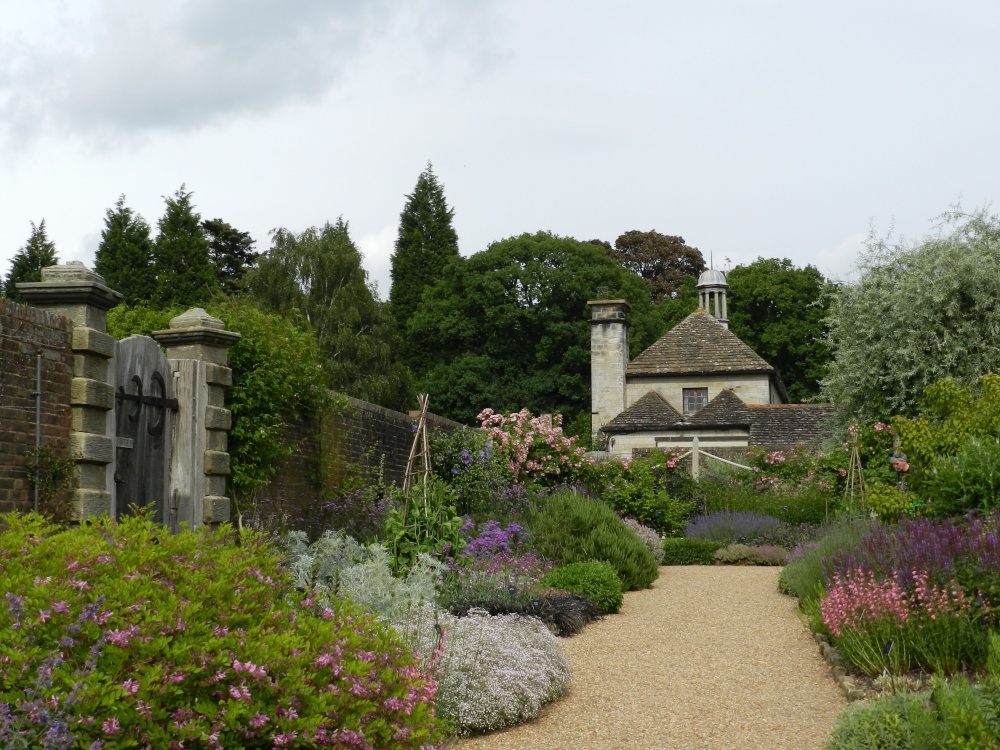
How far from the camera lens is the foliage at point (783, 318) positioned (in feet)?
132

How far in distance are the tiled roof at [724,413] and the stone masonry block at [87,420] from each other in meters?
24.6

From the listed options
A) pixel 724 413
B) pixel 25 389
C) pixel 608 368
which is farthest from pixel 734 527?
pixel 608 368

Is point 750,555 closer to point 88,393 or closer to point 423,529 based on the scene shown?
point 423,529

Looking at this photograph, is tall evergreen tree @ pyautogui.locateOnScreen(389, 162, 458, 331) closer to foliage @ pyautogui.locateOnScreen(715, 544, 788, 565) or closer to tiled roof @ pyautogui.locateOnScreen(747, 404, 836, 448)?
tiled roof @ pyautogui.locateOnScreen(747, 404, 836, 448)

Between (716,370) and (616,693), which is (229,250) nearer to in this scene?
(716,370)

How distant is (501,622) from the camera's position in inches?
274

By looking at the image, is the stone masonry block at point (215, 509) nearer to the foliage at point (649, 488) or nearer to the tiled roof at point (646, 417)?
the foliage at point (649, 488)

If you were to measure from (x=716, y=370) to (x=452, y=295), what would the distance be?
1095cm

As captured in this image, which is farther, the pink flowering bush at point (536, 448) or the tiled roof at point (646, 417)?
the tiled roof at point (646, 417)

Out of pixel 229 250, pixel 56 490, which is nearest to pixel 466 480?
pixel 56 490

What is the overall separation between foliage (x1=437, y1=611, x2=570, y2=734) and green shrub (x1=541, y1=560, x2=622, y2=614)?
9.60 ft

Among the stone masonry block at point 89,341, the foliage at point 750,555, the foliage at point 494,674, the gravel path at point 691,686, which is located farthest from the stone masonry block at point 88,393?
the foliage at point 750,555

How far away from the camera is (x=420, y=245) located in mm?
44906

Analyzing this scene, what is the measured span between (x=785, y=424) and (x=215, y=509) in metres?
21.8
